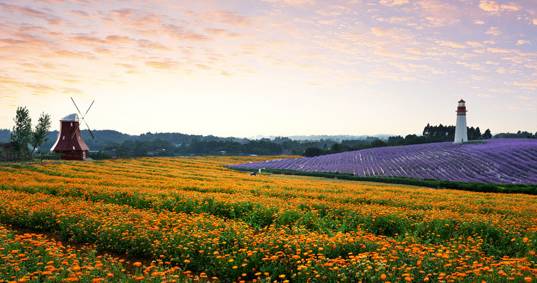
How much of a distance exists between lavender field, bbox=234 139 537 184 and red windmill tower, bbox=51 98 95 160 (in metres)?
37.9

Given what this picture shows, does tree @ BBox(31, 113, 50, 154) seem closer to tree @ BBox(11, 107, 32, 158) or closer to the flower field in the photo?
tree @ BBox(11, 107, 32, 158)

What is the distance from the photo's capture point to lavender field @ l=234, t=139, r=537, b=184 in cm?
4056

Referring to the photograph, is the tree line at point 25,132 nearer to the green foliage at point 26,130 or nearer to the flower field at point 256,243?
the green foliage at point 26,130

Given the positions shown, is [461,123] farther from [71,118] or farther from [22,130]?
[22,130]

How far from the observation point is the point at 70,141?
76812 millimetres

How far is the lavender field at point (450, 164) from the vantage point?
133 feet

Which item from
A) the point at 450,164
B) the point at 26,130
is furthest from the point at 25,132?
the point at 450,164

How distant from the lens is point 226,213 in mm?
18406

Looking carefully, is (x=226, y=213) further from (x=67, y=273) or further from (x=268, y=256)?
(x=67, y=273)

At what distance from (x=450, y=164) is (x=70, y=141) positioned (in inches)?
2561

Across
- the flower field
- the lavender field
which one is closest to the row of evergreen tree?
the lavender field

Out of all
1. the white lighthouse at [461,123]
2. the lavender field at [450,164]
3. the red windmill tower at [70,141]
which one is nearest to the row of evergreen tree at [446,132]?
the white lighthouse at [461,123]

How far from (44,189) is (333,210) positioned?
17.5 m

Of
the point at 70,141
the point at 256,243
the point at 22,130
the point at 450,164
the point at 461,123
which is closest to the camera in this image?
the point at 256,243
